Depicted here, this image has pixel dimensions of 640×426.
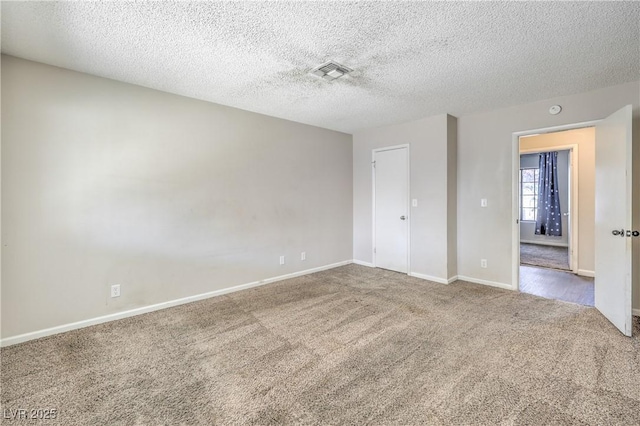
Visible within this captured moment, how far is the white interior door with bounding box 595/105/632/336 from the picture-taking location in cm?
254

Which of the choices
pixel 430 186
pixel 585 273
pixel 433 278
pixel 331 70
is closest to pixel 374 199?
pixel 430 186

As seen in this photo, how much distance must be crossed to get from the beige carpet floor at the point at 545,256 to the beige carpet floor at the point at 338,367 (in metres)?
2.49

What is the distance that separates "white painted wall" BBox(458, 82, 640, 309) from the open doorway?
23 cm

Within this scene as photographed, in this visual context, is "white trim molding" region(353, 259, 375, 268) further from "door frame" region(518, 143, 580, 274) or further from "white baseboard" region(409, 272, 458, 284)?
"door frame" region(518, 143, 580, 274)

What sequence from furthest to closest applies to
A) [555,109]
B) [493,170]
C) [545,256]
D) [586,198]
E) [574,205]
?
1. [545,256]
2. [574,205]
3. [586,198]
4. [493,170]
5. [555,109]

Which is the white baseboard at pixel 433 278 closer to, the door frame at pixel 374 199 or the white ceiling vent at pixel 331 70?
the door frame at pixel 374 199

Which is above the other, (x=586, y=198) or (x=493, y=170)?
(x=493, y=170)

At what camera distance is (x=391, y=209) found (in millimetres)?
4852

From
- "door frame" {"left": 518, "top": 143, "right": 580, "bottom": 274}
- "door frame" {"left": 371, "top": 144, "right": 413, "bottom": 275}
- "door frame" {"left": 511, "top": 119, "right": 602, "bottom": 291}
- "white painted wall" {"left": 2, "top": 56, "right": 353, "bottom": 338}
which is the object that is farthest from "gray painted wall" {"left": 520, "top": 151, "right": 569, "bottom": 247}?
"white painted wall" {"left": 2, "top": 56, "right": 353, "bottom": 338}

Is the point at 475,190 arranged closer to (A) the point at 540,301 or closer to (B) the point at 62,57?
(A) the point at 540,301

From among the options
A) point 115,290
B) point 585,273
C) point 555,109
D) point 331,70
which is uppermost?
point 331,70

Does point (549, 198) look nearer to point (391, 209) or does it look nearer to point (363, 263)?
point (391, 209)

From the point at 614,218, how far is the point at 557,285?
1669mm

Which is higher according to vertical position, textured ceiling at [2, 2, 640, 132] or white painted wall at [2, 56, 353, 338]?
textured ceiling at [2, 2, 640, 132]
